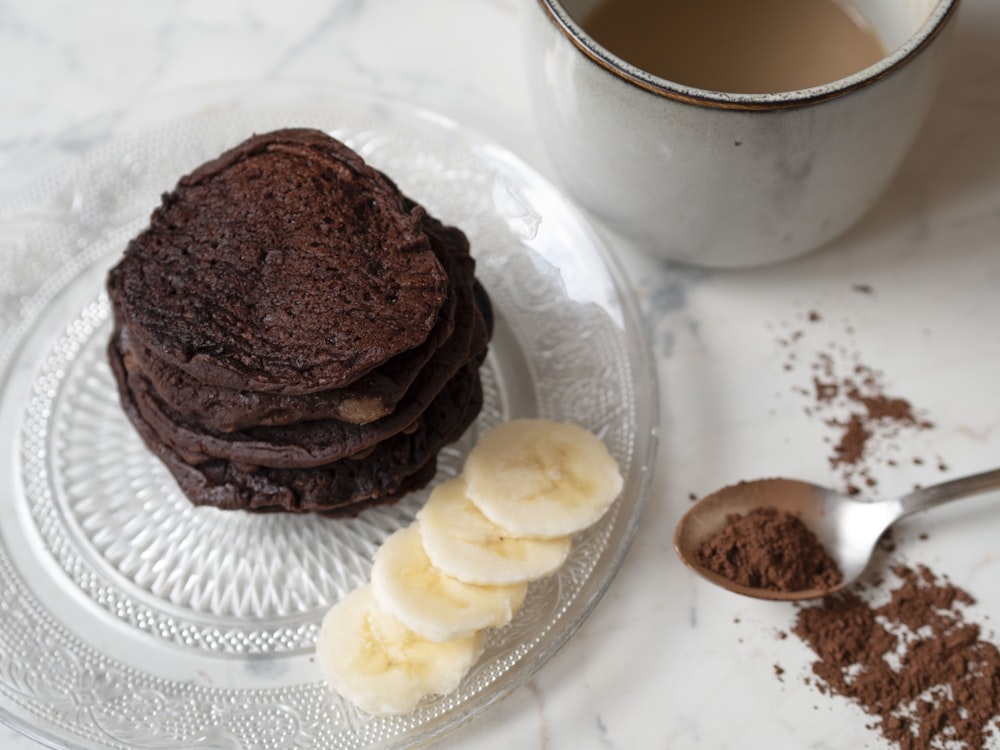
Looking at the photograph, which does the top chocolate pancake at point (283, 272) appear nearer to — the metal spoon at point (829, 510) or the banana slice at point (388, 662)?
the banana slice at point (388, 662)

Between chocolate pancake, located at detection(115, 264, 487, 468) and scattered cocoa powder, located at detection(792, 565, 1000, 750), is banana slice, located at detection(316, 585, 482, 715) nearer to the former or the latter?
chocolate pancake, located at detection(115, 264, 487, 468)

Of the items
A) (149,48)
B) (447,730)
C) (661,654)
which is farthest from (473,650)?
(149,48)

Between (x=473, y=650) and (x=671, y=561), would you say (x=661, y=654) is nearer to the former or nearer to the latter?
(x=671, y=561)

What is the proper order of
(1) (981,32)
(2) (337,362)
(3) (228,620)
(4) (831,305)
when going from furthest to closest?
1. (1) (981,32)
2. (4) (831,305)
3. (3) (228,620)
4. (2) (337,362)

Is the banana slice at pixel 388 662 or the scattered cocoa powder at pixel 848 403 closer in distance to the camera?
the banana slice at pixel 388 662

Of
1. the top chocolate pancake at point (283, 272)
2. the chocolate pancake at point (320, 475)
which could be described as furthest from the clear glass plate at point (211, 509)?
the top chocolate pancake at point (283, 272)

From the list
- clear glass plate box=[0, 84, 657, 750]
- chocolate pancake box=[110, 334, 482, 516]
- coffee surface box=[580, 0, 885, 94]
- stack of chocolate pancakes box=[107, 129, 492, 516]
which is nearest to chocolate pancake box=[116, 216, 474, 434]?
stack of chocolate pancakes box=[107, 129, 492, 516]
